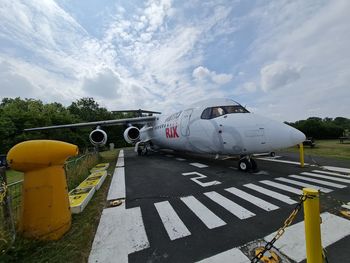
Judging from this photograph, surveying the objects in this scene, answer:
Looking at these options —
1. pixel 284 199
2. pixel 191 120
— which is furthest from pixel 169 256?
pixel 191 120

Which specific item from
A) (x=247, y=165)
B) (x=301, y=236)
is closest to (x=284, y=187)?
(x=247, y=165)

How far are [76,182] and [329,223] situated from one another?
23.3 feet

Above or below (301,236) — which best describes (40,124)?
above

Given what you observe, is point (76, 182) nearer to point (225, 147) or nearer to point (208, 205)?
point (208, 205)

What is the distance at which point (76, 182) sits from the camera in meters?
6.84

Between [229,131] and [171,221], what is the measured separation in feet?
14.6

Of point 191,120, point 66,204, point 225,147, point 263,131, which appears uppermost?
point 191,120

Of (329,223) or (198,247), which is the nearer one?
(198,247)

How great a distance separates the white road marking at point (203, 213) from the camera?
143 inches

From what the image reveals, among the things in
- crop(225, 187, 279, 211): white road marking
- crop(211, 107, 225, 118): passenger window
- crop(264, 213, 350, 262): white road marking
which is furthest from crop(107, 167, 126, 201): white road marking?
crop(211, 107, 225, 118): passenger window

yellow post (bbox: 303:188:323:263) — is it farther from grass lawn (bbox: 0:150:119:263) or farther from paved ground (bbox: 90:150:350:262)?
grass lawn (bbox: 0:150:119:263)

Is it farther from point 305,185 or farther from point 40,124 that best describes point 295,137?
point 40,124

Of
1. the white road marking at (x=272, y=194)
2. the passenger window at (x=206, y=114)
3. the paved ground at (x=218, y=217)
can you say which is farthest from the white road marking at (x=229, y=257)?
the passenger window at (x=206, y=114)

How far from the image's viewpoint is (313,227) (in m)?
1.97
